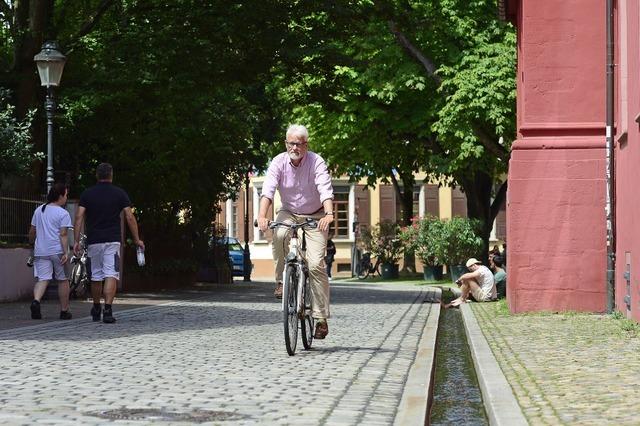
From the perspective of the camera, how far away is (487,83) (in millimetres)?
35906

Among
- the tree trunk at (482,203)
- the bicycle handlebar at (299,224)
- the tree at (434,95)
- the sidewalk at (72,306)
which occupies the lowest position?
the sidewalk at (72,306)

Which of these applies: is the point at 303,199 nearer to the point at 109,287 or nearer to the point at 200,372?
the point at 200,372

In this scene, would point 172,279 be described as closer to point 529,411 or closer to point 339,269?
point 529,411

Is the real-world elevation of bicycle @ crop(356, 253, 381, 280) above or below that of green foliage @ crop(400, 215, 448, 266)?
below

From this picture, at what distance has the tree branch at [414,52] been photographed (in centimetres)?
3756

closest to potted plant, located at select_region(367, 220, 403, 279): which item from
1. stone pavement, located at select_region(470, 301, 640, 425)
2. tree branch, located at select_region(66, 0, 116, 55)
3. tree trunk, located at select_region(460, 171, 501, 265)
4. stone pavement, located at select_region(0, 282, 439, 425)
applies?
tree trunk, located at select_region(460, 171, 501, 265)

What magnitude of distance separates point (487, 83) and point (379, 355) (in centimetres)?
2460

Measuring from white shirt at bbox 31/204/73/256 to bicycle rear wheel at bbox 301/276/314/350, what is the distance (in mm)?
5704

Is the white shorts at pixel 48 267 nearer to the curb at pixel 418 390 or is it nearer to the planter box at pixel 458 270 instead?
the curb at pixel 418 390

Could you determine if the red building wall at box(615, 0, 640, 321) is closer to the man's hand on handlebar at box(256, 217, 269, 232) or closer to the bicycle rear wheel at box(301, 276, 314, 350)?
the bicycle rear wheel at box(301, 276, 314, 350)

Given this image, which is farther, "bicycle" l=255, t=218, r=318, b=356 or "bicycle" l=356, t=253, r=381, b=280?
"bicycle" l=356, t=253, r=381, b=280

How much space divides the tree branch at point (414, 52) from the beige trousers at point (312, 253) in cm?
2562

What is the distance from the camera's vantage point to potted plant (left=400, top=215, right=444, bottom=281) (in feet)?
145

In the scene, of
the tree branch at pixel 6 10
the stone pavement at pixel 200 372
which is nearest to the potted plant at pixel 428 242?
the tree branch at pixel 6 10
